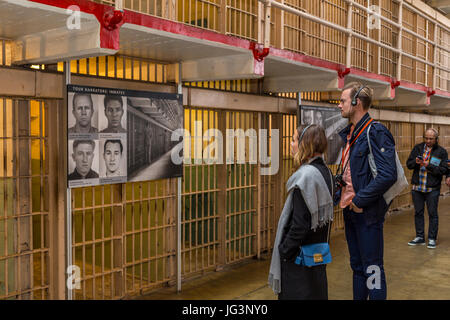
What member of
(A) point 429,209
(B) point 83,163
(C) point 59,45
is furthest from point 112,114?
(A) point 429,209

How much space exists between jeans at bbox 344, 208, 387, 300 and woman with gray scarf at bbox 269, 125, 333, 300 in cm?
54

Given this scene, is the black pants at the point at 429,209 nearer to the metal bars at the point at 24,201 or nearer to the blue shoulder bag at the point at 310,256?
the blue shoulder bag at the point at 310,256

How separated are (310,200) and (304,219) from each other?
134mm

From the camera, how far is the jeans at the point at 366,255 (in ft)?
11.8

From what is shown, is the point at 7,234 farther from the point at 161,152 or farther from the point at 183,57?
the point at 183,57

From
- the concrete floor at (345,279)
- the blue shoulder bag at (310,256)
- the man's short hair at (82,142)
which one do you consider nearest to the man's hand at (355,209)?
the blue shoulder bag at (310,256)

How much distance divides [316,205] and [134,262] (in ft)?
9.59

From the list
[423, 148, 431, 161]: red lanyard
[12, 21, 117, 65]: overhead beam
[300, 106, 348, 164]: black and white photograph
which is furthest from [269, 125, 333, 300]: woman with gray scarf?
[423, 148, 431, 161]: red lanyard

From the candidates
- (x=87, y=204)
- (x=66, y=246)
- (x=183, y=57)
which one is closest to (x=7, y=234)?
(x=66, y=246)

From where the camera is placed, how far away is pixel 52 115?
4.35m

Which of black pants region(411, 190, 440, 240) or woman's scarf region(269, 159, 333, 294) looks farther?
black pants region(411, 190, 440, 240)

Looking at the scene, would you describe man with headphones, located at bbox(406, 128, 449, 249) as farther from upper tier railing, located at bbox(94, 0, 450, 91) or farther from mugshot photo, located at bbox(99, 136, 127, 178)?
mugshot photo, located at bbox(99, 136, 127, 178)

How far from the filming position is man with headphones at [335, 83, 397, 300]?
351 cm

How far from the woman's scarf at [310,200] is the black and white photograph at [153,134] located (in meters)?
2.28
